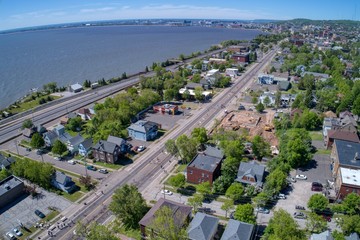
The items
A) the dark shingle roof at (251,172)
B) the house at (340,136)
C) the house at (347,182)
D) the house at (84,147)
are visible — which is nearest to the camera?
the house at (347,182)

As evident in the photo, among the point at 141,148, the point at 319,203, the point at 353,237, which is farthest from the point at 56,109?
the point at 353,237

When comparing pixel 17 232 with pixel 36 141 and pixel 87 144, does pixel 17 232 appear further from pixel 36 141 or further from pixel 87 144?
pixel 36 141

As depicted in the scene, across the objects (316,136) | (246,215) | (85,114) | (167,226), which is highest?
(85,114)

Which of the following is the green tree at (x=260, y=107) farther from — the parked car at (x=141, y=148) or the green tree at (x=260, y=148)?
the parked car at (x=141, y=148)

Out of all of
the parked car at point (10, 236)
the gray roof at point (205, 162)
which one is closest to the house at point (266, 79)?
the gray roof at point (205, 162)

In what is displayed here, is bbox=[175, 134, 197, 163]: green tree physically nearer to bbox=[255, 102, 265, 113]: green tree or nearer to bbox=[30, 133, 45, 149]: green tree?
bbox=[30, 133, 45, 149]: green tree
